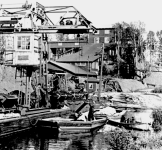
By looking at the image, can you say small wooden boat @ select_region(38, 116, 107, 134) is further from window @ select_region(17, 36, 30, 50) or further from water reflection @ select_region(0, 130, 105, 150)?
window @ select_region(17, 36, 30, 50)

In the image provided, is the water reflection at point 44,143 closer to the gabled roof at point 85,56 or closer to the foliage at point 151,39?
the gabled roof at point 85,56

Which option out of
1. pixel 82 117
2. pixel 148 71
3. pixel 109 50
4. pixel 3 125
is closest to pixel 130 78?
pixel 148 71

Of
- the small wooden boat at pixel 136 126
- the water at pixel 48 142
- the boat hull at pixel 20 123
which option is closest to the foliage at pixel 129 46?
the boat hull at pixel 20 123

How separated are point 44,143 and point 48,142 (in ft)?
1.17

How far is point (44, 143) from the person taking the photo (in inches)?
884

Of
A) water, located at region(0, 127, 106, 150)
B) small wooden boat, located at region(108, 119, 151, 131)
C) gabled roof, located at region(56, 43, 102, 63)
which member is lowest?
water, located at region(0, 127, 106, 150)

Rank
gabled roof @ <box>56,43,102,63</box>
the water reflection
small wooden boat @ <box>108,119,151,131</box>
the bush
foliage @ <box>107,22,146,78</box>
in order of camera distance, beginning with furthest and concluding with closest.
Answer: foliage @ <box>107,22,146,78</box>
gabled roof @ <box>56,43,102,63</box>
small wooden boat @ <box>108,119,151,131</box>
the water reflection
the bush

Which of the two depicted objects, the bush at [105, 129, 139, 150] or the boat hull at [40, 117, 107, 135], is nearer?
the bush at [105, 129, 139, 150]

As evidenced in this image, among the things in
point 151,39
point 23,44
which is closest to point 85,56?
point 151,39

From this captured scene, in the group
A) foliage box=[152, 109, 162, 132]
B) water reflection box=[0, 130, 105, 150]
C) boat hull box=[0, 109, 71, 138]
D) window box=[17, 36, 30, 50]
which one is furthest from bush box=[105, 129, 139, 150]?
window box=[17, 36, 30, 50]

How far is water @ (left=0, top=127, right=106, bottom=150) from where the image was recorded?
20.9 metres

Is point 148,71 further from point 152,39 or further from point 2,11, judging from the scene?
point 2,11

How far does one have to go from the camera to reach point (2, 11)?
Answer: 23328 mm

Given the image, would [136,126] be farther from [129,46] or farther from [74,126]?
[129,46]
